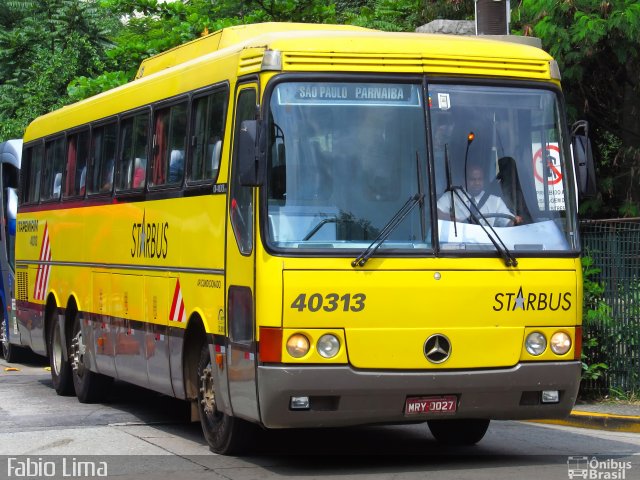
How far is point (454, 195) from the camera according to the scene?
9898 mm

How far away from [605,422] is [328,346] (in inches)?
185

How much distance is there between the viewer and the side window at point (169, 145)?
11.8 m

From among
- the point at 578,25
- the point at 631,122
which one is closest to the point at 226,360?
the point at 578,25

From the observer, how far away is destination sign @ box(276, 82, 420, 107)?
9.83 m

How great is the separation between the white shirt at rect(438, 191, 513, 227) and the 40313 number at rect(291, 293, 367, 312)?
3.12ft

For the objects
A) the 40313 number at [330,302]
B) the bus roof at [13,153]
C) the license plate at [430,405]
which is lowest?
the license plate at [430,405]

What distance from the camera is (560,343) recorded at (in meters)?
10.1

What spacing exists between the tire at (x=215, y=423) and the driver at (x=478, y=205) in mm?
2350

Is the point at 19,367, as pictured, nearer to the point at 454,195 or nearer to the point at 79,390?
the point at 79,390

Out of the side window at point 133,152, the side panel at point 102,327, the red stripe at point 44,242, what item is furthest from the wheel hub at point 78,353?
the side window at point 133,152

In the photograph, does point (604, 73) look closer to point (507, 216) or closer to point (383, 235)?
point (507, 216)

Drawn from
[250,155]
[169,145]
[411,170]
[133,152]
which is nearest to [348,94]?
[411,170]

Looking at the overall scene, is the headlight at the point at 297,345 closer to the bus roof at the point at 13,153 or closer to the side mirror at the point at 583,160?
the side mirror at the point at 583,160

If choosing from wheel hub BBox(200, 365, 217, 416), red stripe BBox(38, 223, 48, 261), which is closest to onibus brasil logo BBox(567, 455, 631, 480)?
wheel hub BBox(200, 365, 217, 416)
